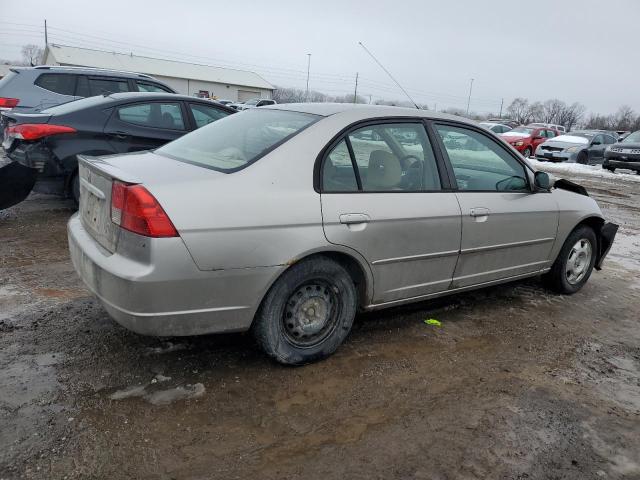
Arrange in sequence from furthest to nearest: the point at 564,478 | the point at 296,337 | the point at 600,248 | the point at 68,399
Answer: the point at 600,248 → the point at 296,337 → the point at 68,399 → the point at 564,478

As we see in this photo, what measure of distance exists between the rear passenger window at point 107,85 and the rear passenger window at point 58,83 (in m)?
0.31

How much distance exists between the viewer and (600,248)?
532cm

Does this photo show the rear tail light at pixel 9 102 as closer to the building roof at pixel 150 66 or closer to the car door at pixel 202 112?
the car door at pixel 202 112

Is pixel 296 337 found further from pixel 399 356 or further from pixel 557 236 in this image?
pixel 557 236

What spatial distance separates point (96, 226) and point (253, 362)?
1.26 meters

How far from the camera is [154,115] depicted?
22.3 feet

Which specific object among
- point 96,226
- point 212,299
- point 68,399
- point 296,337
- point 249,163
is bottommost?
point 68,399

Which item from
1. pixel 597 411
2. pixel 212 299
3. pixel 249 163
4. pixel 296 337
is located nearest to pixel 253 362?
pixel 296 337

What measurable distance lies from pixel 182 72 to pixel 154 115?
204ft

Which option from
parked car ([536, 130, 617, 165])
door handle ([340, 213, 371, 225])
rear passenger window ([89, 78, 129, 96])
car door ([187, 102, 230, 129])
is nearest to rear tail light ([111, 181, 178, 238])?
door handle ([340, 213, 371, 225])

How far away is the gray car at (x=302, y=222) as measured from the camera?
2.72 m

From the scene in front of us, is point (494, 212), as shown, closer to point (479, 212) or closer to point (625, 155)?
point (479, 212)

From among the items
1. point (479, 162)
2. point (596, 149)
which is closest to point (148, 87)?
point (479, 162)

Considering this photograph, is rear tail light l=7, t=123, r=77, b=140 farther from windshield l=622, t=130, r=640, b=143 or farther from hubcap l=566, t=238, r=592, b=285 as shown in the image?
windshield l=622, t=130, r=640, b=143
